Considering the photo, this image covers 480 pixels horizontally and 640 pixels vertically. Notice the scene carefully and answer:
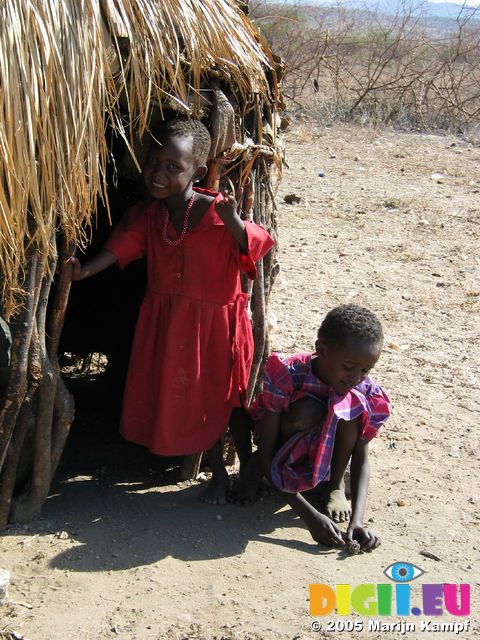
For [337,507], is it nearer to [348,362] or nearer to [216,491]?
[216,491]

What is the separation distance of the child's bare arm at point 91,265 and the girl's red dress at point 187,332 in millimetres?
37

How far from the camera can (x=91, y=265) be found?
3.25m

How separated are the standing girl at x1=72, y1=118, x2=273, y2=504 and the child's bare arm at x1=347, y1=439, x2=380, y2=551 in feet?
1.78

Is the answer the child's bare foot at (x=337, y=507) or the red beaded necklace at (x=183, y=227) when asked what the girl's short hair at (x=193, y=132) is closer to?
the red beaded necklace at (x=183, y=227)

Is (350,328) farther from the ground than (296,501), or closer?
farther from the ground

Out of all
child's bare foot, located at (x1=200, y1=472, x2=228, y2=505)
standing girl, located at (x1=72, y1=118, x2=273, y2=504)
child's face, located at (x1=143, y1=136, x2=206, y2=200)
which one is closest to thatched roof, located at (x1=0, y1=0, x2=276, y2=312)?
child's face, located at (x1=143, y1=136, x2=206, y2=200)

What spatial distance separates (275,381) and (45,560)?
1.10 meters

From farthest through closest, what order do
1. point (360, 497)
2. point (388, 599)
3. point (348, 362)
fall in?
point (360, 497) → point (348, 362) → point (388, 599)

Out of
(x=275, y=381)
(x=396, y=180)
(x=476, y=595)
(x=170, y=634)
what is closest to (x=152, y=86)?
(x=275, y=381)

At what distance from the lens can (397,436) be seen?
4.38m

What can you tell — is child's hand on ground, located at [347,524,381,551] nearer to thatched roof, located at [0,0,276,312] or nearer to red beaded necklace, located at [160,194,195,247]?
red beaded necklace, located at [160,194,195,247]

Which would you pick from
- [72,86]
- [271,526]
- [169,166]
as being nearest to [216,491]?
[271,526]

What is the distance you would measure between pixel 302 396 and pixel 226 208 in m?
0.82

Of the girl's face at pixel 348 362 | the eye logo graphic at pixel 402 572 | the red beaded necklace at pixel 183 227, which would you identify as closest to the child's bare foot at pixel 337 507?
the eye logo graphic at pixel 402 572
